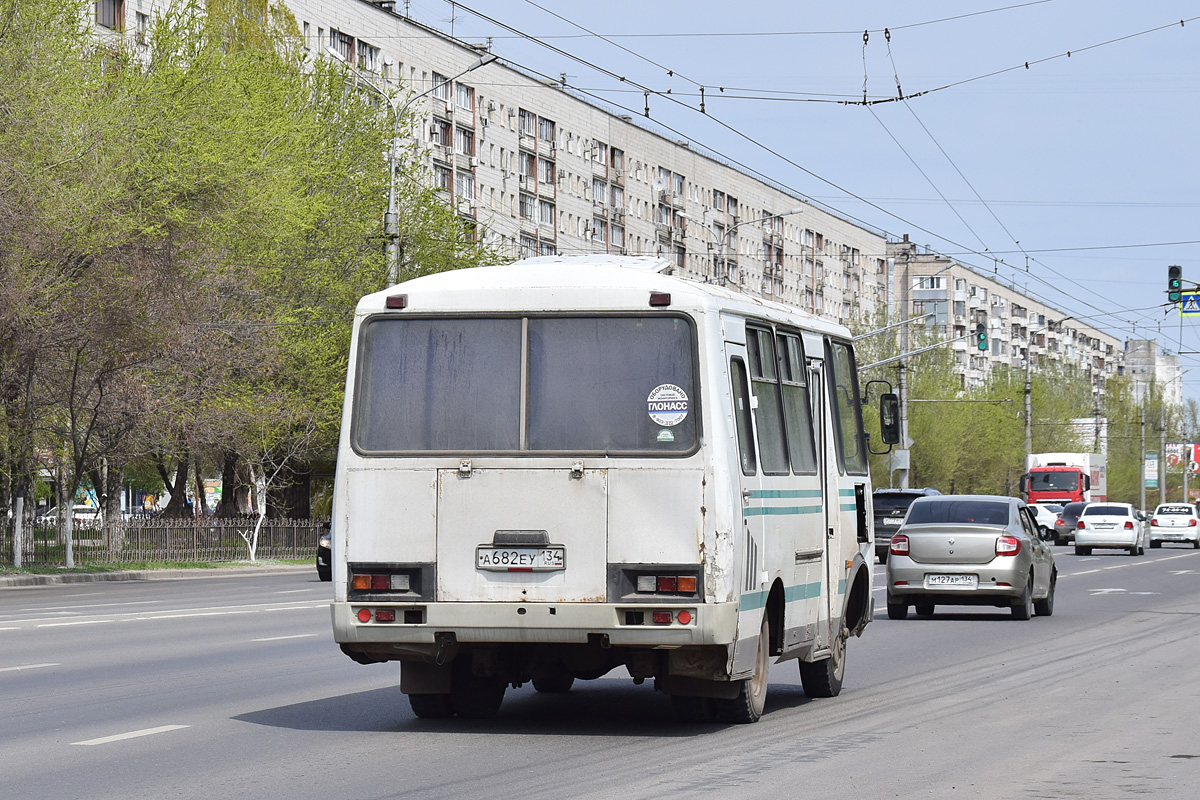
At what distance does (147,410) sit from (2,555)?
4.10 m

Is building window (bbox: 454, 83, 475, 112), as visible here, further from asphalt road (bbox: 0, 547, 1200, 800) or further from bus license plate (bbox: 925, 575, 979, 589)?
asphalt road (bbox: 0, 547, 1200, 800)

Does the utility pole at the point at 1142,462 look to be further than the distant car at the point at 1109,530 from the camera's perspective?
Yes

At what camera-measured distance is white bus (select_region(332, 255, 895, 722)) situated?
1070cm

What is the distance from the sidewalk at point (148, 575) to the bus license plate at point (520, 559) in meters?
25.1

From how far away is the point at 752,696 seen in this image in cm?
1156

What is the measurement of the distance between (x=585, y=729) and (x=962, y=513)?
13.4 m

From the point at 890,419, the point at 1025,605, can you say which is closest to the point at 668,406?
the point at 890,419

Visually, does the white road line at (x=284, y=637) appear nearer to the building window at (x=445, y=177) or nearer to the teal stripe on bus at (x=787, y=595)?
the teal stripe on bus at (x=787, y=595)

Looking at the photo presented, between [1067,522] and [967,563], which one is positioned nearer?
[967,563]

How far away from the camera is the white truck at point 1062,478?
8050 cm

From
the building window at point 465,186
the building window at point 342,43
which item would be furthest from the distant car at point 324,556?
the building window at point 465,186

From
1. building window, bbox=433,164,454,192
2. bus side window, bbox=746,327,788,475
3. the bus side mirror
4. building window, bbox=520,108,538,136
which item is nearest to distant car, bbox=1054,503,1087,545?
building window, bbox=433,164,454,192

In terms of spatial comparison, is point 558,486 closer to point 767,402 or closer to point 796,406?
point 767,402

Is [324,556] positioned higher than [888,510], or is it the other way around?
[888,510]
